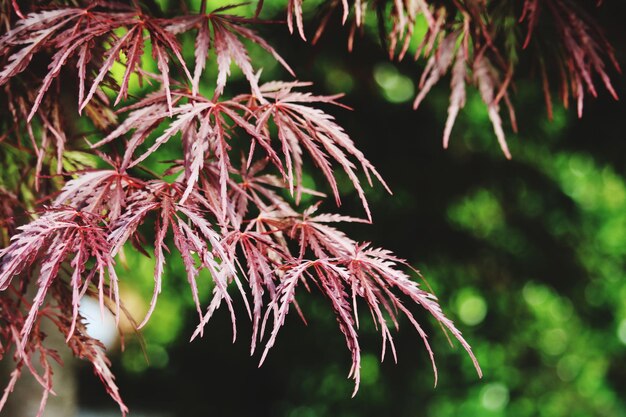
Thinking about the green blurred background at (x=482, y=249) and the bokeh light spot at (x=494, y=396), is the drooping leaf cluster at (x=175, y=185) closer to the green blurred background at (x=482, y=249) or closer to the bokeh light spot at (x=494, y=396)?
the green blurred background at (x=482, y=249)

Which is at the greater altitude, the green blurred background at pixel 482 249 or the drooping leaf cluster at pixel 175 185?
the drooping leaf cluster at pixel 175 185

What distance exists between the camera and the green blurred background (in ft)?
10.8

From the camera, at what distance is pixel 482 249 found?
346 centimetres

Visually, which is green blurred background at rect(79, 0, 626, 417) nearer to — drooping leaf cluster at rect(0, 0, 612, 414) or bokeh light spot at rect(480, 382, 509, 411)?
bokeh light spot at rect(480, 382, 509, 411)

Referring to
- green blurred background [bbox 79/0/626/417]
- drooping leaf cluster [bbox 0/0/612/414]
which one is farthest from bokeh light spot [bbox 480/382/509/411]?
drooping leaf cluster [bbox 0/0/612/414]

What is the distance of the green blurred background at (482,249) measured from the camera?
3.30m

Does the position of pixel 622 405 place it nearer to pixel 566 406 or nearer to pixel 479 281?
pixel 566 406

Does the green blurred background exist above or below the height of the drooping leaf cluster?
below

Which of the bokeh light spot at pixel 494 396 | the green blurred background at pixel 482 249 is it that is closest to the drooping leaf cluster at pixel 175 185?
the green blurred background at pixel 482 249

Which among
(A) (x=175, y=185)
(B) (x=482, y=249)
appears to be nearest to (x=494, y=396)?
(B) (x=482, y=249)

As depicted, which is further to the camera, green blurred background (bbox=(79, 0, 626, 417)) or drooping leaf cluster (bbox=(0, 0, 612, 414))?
green blurred background (bbox=(79, 0, 626, 417))

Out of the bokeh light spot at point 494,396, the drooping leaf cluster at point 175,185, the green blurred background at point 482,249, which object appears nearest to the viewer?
the drooping leaf cluster at point 175,185

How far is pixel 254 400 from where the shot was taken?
4.02 m

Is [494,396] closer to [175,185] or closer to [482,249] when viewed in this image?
[482,249]
